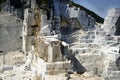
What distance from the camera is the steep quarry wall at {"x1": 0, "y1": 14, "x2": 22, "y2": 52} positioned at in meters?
39.1

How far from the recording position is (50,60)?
26.3m

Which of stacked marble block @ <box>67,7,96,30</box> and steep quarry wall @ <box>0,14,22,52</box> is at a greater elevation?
stacked marble block @ <box>67,7,96,30</box>

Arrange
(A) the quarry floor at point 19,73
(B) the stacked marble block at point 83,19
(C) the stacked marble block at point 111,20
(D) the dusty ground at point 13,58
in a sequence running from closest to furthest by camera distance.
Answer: (A) the quarry floor at point 19,73, (C) the stacked marble block at point 111,20, (B) the stacked marble block at point 83,19, (D) the dusty ground at point 13,58

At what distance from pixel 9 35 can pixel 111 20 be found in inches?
455

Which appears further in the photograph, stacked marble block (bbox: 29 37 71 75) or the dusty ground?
the dusty ground

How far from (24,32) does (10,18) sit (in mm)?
2807

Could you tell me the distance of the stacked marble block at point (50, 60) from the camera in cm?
2530

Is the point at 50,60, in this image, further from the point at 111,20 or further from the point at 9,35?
the point at 9,35

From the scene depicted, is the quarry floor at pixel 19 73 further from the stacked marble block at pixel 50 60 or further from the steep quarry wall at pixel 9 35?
the steep quarry wall at pixel 9 35

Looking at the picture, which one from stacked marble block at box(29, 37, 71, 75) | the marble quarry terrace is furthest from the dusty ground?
stacked marble block at box(29, 37, 71, 75)

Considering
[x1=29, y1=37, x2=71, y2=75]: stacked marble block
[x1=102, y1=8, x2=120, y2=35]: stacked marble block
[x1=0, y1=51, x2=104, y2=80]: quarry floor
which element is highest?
[x1=102, y1=8, x2=120, y2=35]: stacked marble block

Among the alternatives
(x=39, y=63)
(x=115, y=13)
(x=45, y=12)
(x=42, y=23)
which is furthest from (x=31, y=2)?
(x=39, y=63)

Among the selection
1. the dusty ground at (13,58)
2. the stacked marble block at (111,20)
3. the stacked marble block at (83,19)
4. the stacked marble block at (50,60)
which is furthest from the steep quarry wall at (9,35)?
the stacked marble block at (111,20)

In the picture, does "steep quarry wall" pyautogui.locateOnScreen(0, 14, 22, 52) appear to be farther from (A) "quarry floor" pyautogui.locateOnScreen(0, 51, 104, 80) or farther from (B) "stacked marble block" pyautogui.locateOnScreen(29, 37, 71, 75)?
(B) "stacked marble block" pyautogui.locateOnScreen(29, 37, 71, 75)
